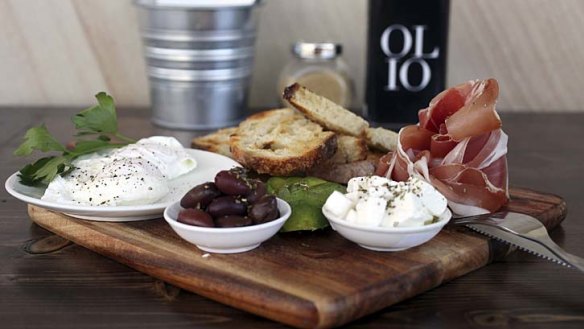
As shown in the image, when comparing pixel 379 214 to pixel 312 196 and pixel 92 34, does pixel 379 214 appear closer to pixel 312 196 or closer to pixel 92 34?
pixel 312 196

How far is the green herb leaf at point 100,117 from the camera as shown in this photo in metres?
1.43

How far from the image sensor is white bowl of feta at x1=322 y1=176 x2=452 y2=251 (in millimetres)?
1060

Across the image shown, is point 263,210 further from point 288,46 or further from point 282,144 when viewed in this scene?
point 288,46

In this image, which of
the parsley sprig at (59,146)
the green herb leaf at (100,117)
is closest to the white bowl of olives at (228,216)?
the parsley sprig at (59,146)

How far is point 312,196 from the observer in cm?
121

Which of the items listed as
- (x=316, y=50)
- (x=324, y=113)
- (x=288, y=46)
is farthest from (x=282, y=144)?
(x=288, y=46)

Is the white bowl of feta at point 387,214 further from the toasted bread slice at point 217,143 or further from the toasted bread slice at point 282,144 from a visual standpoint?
the toasted bread slice at point 217,143

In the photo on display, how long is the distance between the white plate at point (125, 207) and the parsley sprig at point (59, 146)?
0.02m

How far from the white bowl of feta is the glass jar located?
0.91 m

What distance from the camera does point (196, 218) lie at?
1063 mm

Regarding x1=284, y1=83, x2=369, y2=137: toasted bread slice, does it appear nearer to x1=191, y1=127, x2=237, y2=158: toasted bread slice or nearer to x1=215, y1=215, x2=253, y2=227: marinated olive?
x1=191, y1=127, x2=237, y2=158: toasted bread slice

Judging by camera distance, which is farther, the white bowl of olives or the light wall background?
the light wall background

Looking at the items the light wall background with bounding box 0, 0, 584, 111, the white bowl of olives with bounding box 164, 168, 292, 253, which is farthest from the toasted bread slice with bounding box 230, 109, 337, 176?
the light wall background with bounding box 0, 0, 584, 111

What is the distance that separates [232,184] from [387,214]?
8.2 inches
